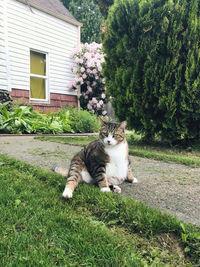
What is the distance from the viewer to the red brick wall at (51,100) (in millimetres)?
8559

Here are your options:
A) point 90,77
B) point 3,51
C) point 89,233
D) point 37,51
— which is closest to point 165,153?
point 89,233

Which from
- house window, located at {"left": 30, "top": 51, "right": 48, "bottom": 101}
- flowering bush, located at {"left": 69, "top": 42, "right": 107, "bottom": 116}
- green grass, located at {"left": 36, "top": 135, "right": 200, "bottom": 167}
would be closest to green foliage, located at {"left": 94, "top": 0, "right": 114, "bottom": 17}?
flowering bush, located at {"left": 69, "top": 42, "right": 107, "bottom": 116}

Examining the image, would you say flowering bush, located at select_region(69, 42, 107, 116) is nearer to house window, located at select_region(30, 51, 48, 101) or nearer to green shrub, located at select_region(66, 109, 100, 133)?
house window, located at select_region(30, 51, 48, 101)

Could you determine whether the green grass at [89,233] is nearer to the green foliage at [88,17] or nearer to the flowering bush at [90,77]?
the flowering bush at [90,77]

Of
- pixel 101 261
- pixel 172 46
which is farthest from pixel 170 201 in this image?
pixel 172 46

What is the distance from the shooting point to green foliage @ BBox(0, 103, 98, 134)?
6.71m

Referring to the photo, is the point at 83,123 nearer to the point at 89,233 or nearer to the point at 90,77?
the point at 90,77

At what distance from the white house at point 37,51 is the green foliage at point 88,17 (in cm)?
689

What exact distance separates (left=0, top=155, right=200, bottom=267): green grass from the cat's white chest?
349 mm

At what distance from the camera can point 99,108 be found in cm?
1115

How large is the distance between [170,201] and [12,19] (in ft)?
28.7

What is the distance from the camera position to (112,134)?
248 cm

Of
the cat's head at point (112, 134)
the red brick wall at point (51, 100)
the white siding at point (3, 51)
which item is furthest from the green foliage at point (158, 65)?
the red brick wall at point (51, 100)

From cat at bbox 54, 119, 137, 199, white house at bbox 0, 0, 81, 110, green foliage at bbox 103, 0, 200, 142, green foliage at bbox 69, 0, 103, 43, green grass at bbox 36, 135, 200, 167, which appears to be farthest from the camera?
green foliage at bbox 69, 0, 103, 43
